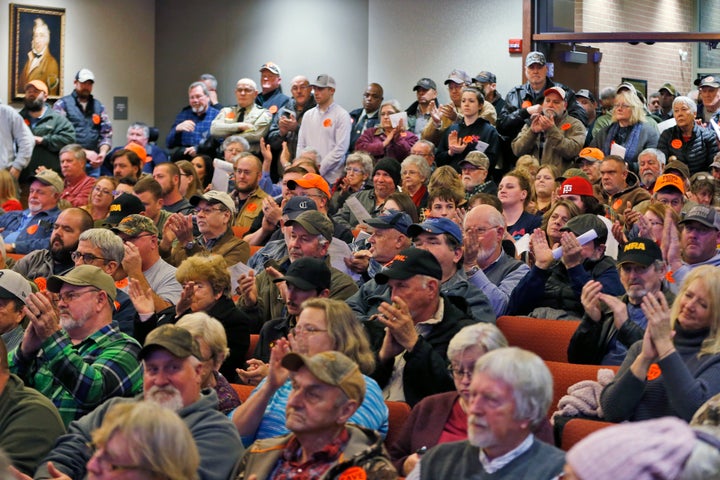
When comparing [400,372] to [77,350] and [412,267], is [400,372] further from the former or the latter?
[77,350]

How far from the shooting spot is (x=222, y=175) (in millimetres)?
9656

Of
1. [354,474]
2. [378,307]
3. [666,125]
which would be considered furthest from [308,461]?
[666,125]

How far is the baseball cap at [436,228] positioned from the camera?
17.3 feet

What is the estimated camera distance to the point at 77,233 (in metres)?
6.69

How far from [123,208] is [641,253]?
12.0ft

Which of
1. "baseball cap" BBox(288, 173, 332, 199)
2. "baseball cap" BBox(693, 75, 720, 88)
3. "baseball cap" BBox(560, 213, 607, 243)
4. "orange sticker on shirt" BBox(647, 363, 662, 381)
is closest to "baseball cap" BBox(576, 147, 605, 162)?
"baseball cap" BBox(693, 75, 720, 88)

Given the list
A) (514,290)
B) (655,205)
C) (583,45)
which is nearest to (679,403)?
(514,290)

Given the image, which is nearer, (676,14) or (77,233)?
(77,233)

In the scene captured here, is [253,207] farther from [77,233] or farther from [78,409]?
[78,409]

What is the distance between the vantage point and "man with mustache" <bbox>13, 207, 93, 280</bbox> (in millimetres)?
6648

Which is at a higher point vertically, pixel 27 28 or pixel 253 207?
pixel 27 28

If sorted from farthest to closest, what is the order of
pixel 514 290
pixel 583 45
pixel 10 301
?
pixel 583 45 < pixel 514 290 < pixel 10 301

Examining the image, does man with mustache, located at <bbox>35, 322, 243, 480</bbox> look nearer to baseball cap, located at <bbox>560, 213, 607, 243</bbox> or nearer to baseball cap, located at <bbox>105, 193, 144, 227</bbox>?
baseball cap, located at <bbox>560, 213, 607, 243</bbox>

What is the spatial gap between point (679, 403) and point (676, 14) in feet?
28.5
